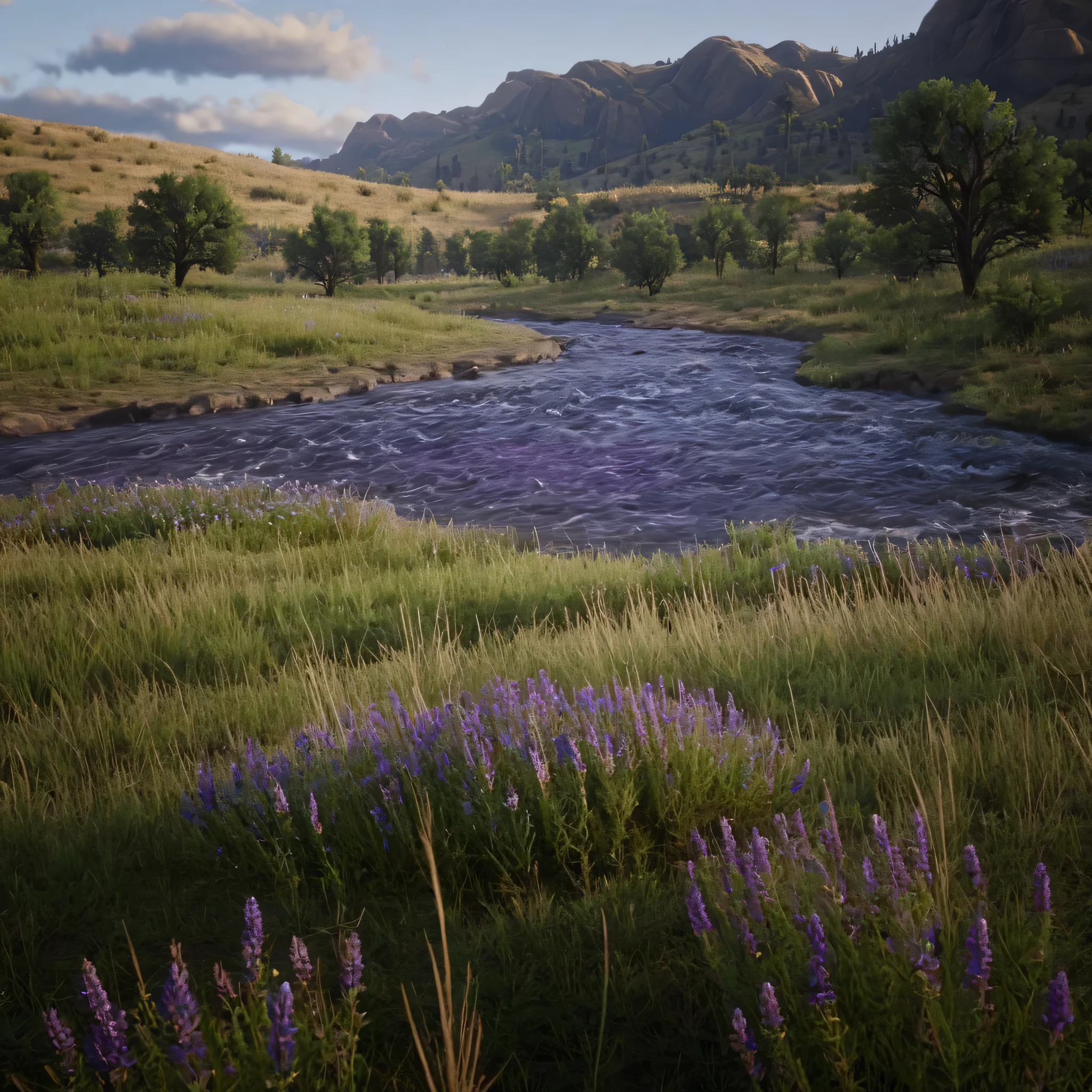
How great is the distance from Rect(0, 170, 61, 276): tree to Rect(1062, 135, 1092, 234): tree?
158ft

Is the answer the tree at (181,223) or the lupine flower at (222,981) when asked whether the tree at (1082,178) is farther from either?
the lupine flower at (222,981)

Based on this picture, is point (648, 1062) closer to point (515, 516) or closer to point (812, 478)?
point (515, 516)

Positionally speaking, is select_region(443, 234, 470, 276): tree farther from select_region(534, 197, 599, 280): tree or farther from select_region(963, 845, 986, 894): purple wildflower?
select_region(963, 845, 986, 894): purple wildflower

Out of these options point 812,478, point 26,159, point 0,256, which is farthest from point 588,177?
point 812,478

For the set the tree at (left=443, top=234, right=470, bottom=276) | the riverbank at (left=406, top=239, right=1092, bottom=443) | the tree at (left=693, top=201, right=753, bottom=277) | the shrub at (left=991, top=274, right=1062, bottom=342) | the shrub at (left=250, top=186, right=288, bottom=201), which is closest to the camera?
the riverbank at (left=406, top=239, right=1092, bottom=443)

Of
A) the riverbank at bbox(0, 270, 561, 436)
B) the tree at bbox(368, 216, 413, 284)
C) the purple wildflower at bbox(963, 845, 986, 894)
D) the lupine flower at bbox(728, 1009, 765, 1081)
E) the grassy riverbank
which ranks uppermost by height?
the tree at bbox(368, 216, 413, 284)

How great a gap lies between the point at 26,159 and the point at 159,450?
Answer: 216 feet

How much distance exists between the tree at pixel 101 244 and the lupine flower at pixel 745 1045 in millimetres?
51640

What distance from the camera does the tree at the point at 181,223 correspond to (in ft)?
100

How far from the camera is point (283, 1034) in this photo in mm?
1349

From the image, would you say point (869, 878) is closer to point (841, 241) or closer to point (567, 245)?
point (841, 241)

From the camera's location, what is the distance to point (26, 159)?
62.5m

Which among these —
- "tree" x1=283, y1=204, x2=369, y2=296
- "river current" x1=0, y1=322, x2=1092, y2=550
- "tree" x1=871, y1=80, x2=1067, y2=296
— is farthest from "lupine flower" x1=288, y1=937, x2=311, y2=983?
"tree" x1=283, y1=204, x2=369, y2=296

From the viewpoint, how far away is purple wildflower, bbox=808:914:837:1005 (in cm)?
152
